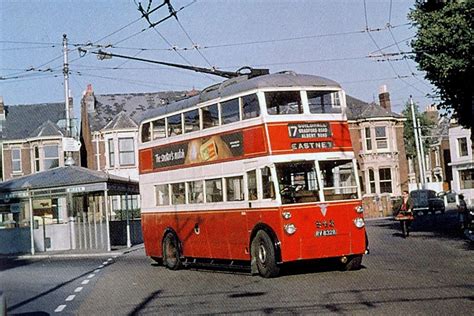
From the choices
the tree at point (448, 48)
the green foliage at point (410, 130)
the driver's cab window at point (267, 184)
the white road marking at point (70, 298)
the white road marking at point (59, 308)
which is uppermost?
the green foliage at point (410, 130)

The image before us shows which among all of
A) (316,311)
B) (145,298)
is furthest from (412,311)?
(145,298)

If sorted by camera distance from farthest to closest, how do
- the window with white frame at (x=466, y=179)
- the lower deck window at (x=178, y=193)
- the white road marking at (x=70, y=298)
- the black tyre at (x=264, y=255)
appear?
the window with white frame at (x=466, y=179) < the lower deck window at (x=178, y=193) < the black tyre at (x=264, y=255) < the white road marking at (x=70, y=298)

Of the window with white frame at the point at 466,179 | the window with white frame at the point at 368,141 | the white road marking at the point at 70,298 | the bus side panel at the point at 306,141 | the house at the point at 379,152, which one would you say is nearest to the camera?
the white road marking at the point at 70,298

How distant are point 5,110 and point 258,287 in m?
51.2

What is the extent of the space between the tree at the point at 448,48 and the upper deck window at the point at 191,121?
8778mm

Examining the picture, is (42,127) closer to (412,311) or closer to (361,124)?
(361,124)

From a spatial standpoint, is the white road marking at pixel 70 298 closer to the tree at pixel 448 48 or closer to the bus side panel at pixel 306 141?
the bus side panel at pixel 306 141

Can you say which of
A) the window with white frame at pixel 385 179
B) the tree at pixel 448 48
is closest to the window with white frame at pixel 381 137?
the window with white frame at pixel 385 179

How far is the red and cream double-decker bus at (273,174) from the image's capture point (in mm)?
17141

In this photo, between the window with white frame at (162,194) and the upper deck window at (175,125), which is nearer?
the upper deck window at (175,125)

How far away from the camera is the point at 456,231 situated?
33.1m

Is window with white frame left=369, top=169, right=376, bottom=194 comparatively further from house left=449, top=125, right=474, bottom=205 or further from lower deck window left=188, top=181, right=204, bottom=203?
lower deck window left=188, top=181, right=204, bottom=203

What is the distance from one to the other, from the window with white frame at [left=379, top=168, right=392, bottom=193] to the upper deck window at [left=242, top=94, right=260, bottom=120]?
45134mm

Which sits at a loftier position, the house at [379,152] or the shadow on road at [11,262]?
the house at [379,152]
